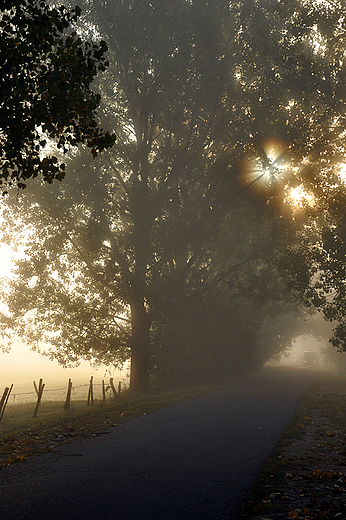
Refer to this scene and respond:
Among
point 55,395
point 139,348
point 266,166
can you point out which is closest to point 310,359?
point 55,395

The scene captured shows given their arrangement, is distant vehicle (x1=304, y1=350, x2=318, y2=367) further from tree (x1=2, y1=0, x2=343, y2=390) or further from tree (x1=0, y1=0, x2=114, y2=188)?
tree (x1=0, y1=0, x2=114, y2=188)

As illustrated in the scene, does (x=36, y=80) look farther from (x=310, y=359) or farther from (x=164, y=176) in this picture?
(x=310, y=359)

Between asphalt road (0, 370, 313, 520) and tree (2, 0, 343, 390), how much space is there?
1232 cm

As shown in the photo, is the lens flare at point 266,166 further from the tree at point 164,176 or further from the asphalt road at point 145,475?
the asphalt road at point 145,475

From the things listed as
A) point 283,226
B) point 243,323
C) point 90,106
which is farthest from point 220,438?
point 243,323

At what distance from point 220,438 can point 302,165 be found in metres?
14.5

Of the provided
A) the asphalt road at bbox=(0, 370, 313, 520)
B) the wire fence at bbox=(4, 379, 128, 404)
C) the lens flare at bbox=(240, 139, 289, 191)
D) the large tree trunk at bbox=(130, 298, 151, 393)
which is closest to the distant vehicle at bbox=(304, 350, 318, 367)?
the wire fence at bbox=(4, 379, 128, 404)

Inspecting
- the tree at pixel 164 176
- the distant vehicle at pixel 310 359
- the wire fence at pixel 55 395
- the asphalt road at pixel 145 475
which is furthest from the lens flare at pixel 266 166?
the distant vehicle at pixel 310 359

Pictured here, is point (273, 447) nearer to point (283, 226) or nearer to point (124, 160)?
point (283, 226)

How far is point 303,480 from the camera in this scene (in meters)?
6.45

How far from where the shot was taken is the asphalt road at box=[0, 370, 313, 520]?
4977mm

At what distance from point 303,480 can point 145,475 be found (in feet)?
8.11

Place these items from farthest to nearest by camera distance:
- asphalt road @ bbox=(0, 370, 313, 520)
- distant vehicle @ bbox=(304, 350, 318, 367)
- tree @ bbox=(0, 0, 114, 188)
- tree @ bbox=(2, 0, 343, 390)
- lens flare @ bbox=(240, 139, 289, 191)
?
distant vehicle @ bbox=(304, 350, 318, 367), tree @ bbox=(2, 0, 343, 390), lens flare @ bbox=(240, 139, 289, 191), tree @ bbox=(0, 0, 114, 188), asphalt road @ bbox=(0, 370, 313, 520)

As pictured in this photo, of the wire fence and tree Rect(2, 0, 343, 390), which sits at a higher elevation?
tree Rect(2, 0, 343, 390)
